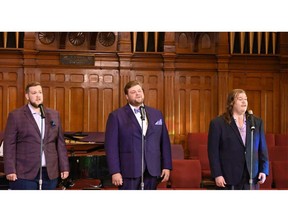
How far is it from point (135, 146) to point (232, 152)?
778mm

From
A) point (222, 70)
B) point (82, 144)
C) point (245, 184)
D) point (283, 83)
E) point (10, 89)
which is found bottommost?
point (245, 184)

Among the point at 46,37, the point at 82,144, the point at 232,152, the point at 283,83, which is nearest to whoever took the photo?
the point at 232,152

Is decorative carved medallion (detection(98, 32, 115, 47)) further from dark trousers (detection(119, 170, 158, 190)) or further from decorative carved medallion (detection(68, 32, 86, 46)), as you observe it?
dark trousers (detection(119, 170, 158, 190))

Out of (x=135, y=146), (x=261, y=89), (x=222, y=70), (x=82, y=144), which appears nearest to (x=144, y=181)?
(x=135, y=146)

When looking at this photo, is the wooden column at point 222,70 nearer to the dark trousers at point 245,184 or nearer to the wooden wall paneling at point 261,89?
the wooden wall paneling at point 261,89

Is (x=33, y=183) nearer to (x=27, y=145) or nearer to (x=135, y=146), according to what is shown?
(x=27, y=145)

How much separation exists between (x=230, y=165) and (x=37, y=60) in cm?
616

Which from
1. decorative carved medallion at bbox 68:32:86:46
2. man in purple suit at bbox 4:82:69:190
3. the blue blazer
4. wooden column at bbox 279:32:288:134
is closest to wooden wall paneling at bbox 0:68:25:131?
decorative carved medallion at bbox 68:32:86:46

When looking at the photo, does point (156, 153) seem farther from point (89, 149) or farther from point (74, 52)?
point (74, 52)

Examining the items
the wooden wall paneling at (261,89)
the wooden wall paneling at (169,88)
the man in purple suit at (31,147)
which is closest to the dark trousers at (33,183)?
the man in purple suit at (31,147)

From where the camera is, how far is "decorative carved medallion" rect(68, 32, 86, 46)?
10102 mm

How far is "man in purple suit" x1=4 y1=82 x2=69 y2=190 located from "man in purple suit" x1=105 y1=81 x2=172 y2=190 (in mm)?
448

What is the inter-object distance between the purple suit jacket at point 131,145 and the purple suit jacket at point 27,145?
447 millimetres

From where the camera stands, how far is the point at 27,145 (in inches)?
174
